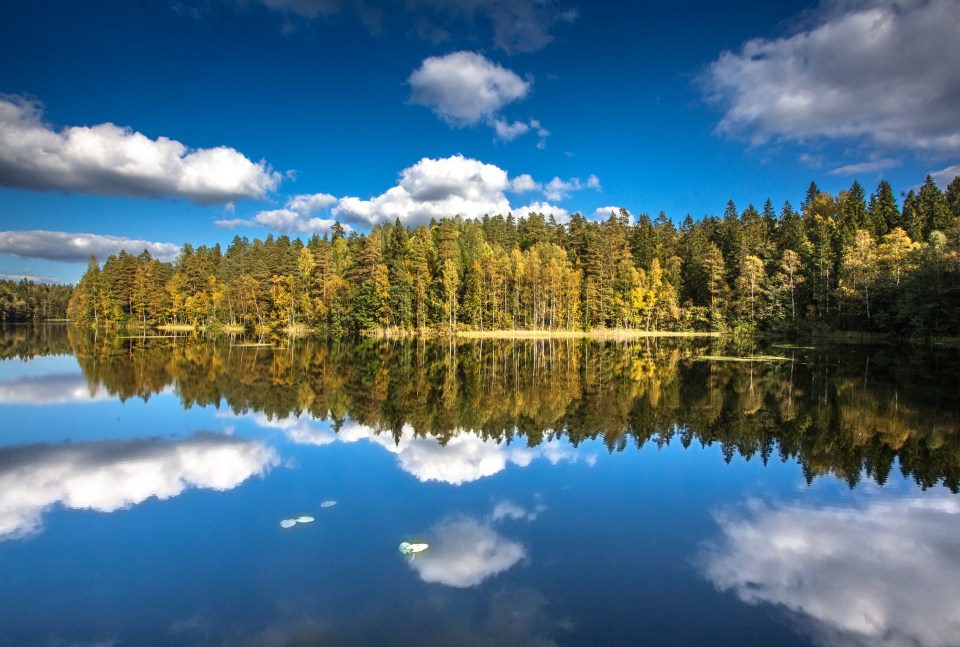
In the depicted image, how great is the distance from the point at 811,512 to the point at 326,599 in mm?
8457

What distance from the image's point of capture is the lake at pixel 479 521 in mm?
6074

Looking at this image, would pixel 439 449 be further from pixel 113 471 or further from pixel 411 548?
pixel 113 471

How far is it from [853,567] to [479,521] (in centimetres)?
553

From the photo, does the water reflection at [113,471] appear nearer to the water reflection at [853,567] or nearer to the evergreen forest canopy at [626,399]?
the evergreen forest canopy at [626,399]

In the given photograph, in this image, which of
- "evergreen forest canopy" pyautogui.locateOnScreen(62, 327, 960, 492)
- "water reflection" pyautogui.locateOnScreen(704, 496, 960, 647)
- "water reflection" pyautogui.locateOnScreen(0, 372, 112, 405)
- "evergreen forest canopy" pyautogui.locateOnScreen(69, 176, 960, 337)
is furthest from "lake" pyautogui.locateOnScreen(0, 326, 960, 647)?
"evergreen forest canopy" pyautogui.locateOnScreen(69, 176, 960, 337)

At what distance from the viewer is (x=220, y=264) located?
99250mm

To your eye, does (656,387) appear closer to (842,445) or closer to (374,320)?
(842,445)

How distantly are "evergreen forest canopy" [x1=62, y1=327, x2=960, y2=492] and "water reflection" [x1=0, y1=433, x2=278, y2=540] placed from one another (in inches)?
127

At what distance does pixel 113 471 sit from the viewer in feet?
37.7

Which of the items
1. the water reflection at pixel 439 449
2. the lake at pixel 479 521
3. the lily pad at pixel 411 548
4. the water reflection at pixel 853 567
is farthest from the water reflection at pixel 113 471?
the water reflection at pixel 853 567

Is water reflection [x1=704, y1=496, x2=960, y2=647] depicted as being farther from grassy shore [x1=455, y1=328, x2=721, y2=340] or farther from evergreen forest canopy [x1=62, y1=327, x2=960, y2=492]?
grassy shore [x1=455, y1=328, x2=721, y2=340]

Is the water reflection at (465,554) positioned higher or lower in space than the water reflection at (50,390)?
lower

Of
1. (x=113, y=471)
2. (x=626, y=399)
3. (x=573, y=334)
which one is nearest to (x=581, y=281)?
(x=573, y=334)

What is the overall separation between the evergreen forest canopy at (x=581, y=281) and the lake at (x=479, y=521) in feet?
159
